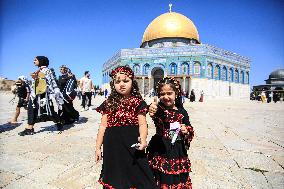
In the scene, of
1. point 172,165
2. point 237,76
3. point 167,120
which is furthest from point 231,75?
point 172,165

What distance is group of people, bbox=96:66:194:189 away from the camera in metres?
2.00

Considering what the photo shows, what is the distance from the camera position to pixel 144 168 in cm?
201

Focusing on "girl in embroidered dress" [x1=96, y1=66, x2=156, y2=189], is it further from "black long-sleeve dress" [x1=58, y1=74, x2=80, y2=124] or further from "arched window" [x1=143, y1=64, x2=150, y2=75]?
"arched window" [x1=143, y1=64, x2=150, y2=75]

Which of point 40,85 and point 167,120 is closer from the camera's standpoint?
point 167,120

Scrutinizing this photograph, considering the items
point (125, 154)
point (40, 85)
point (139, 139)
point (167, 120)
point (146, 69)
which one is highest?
point (146, 69)

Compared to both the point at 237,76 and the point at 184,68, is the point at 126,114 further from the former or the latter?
the point at 237,76

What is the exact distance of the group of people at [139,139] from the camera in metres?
2.00

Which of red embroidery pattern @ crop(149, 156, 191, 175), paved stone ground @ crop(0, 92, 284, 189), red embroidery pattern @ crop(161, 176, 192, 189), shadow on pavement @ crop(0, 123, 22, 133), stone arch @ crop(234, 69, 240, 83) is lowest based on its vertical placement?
paved stone ground @ crop(0, 92, 284, 189)

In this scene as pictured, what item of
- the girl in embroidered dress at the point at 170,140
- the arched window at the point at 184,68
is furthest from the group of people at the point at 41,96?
the arched window at the point at 184,68

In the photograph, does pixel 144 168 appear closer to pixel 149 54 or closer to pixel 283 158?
pixel 283 158

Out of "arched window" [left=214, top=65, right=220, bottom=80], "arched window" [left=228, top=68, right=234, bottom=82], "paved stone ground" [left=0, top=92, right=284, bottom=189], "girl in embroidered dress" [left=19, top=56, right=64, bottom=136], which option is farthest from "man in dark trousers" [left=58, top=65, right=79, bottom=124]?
"arched window" [left=228, top=68, right=234, bottom=82]

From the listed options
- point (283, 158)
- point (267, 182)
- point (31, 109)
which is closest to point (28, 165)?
point (31, 109)

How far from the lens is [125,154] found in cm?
202

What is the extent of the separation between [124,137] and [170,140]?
1.37 ft
